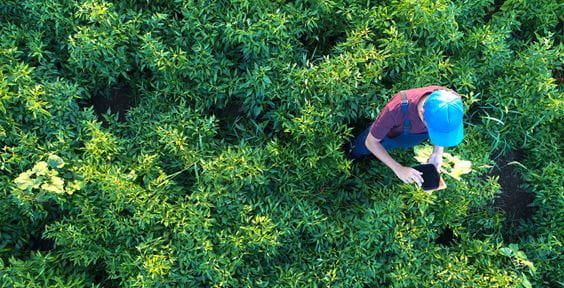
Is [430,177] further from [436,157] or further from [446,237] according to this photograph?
[446,237]

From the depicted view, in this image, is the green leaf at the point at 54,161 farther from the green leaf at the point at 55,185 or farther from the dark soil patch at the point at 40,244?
the dark soil patch at the point at 40,244

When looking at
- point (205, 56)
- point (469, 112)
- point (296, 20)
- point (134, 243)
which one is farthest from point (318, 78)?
point (134, 243)

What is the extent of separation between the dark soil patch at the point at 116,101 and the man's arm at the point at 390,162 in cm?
252

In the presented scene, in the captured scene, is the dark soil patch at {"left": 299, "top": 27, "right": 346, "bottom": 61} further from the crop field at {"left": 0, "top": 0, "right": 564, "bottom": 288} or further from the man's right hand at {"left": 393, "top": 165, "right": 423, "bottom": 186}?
the man's right hand at {"left": 393, "top": 165, "right": 423, "bottom": 186}

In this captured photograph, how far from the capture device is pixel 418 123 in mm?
3576

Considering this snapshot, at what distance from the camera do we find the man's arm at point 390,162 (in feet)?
12.7

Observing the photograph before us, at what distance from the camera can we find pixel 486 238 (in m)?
4.91

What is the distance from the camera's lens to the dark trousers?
3.90 meters

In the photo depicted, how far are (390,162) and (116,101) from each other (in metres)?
2.85

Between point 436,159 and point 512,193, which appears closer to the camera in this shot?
point 436,159

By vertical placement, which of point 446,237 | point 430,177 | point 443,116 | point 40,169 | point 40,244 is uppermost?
point 443,116

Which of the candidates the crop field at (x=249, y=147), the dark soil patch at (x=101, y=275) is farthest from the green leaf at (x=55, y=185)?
the dark soil patch at (x=101, y=275)

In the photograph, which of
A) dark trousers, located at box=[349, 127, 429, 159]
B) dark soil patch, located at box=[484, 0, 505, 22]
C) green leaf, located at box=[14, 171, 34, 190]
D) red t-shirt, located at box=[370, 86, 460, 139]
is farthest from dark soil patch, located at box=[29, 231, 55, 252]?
dark soil patch, located at box=[484, 0, 505, 22]

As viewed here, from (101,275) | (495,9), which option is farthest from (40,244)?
(495,9)
